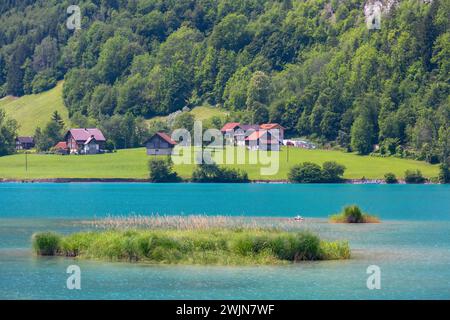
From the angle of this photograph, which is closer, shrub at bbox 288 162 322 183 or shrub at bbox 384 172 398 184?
shrub at bbox 384 172 398 184

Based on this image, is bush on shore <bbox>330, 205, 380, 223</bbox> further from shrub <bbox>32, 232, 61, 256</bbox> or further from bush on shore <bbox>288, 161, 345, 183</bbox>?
bush on shore <bbox>288, 161, 345, 183</bbox>

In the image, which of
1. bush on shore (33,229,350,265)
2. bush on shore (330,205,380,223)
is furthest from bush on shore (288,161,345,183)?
bush on shore (33,229,350,265)

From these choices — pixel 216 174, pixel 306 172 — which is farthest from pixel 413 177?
pixel 216 174

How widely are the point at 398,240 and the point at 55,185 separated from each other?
11929 centimetres

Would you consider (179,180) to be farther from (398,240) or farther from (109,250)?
(109,250)

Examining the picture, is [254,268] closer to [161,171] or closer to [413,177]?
[413,177]

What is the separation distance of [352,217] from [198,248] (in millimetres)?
29564

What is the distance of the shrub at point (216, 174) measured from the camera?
192375 mm

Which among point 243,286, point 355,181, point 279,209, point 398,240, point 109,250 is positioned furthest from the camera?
point 355,181

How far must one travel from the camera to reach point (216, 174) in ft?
635

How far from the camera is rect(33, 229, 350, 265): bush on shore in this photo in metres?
61.2

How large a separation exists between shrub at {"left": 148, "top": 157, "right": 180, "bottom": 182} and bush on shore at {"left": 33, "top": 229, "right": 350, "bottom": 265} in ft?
418
